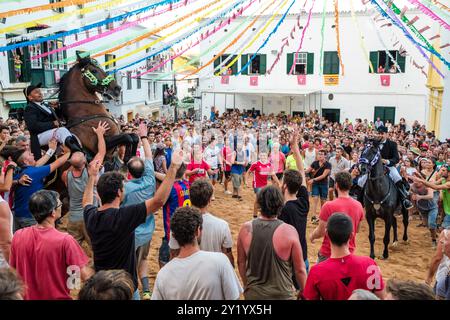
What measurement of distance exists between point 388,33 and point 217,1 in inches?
661

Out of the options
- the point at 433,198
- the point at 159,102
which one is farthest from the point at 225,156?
the point at 159,102

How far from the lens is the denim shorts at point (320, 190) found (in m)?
9.94

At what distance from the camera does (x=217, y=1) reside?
11.4m

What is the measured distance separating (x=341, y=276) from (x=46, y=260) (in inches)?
92.5

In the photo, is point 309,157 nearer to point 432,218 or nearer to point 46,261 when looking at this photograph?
point 432,218

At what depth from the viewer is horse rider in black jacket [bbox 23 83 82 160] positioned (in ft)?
20.9

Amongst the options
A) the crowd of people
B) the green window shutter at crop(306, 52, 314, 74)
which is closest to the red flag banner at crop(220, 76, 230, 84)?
the green window shutter at crop(306, 52, 314, 74)

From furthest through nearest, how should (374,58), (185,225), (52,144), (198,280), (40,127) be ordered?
1. (374,58)
2. (40,127)
3. (52,144)
4. (185,225)
5. (198,280)

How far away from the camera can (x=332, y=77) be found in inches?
1065

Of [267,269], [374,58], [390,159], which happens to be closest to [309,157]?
[390,159]

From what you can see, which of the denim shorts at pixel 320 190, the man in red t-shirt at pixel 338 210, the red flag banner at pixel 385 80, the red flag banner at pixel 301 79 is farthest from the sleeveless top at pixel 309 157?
the red flag banner at pixel 385 80

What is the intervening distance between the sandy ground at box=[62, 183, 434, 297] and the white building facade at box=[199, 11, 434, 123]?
50.7 feet

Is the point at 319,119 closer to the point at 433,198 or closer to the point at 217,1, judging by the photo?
the point at 217,1

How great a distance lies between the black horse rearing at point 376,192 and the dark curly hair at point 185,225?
17.8 ft
